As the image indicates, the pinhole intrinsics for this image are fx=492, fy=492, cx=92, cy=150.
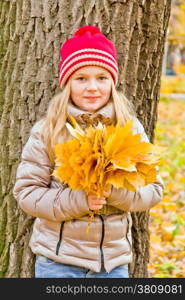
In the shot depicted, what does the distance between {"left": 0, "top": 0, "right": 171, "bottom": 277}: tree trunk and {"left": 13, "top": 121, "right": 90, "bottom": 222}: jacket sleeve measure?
52cm

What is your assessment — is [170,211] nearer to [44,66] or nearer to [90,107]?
[44,66]

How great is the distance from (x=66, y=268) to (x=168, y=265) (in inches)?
77.2

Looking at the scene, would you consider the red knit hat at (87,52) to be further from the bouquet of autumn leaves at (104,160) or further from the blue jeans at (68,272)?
the blue jeans at (68,272)

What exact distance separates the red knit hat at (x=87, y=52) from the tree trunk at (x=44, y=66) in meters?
0.29

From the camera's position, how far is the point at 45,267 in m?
3.04

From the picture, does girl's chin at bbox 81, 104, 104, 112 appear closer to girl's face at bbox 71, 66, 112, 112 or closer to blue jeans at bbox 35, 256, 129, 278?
girl's face at bbox 71, 66, 112, 112

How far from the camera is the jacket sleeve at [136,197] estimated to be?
287 centimetres

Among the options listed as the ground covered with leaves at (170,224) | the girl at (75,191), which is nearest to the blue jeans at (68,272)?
the girl at (75,191)

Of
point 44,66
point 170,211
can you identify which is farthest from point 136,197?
point 170,211

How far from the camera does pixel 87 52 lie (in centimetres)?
291

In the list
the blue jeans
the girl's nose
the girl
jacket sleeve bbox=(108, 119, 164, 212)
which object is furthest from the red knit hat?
the blue jeans

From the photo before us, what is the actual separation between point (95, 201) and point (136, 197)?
1.06 ft

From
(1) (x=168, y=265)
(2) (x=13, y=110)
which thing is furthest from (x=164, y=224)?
(2) (x=13, y=110)

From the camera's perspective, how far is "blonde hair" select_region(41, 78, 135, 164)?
2953mm
